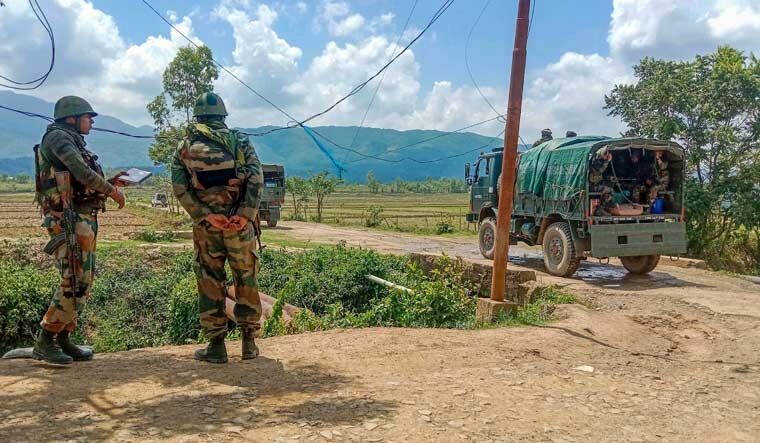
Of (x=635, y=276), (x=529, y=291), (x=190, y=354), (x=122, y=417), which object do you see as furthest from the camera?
(x=635, y=276)

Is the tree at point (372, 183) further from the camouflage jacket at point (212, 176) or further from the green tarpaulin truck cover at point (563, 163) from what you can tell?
the camouflage jacket at point (212, 176)

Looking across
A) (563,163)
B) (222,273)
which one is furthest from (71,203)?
(563,163)

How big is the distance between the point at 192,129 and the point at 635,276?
8479mm

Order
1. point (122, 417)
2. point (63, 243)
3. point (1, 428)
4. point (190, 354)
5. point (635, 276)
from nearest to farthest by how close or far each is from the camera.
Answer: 1. point (1, 428)
2. point (122, 417)
3. point (63, 243)
4. point (190, 354)
5. point (635, 276)

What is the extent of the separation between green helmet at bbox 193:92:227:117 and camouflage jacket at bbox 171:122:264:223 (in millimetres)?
142

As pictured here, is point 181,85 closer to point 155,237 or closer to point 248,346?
point 155,237

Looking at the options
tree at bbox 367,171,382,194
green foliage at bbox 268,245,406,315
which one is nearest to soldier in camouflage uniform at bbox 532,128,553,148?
green foliage at bbox 268,245,406,315

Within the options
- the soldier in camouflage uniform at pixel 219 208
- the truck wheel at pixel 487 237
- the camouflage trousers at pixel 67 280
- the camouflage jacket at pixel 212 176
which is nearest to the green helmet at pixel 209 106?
the soldier in camouflage uniform at pixel 219 208

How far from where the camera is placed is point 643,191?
10.4 meters

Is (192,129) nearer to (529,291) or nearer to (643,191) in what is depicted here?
(529,291)

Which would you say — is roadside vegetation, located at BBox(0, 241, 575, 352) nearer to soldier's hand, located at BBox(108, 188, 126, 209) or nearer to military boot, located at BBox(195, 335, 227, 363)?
military boot, located at BBox(195, 335, 227, 363)

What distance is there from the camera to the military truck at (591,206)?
31.0 ft

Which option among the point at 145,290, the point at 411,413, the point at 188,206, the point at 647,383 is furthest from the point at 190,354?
the point at 145,290

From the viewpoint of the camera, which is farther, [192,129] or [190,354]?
[190,354]
